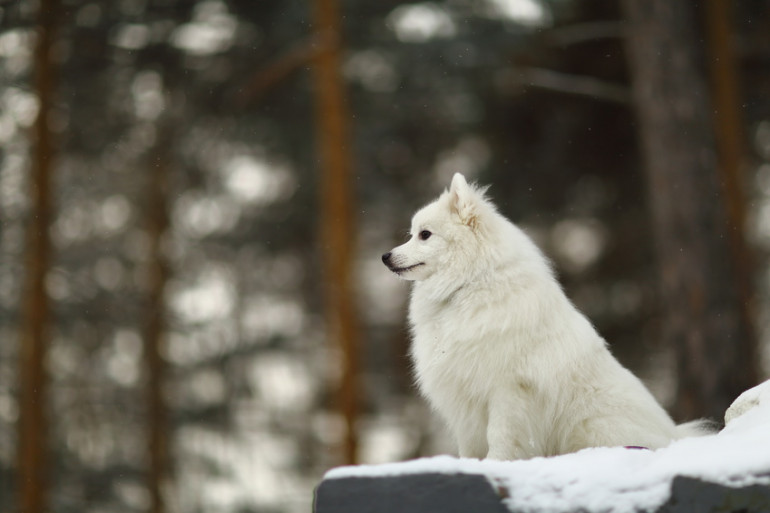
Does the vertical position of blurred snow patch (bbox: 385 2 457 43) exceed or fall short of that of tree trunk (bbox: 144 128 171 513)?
it exceeds it

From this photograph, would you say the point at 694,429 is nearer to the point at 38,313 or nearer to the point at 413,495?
the point at 413,495

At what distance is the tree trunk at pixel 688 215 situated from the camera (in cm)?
722

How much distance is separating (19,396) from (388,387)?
513 cm

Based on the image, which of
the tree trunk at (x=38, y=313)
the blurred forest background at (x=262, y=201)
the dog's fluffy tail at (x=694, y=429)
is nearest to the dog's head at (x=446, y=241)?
the dog's fluffy tail at (x=694, y=429)

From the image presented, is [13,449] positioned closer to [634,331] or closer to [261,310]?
[261,310]

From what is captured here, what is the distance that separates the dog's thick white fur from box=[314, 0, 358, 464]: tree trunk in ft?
16.2

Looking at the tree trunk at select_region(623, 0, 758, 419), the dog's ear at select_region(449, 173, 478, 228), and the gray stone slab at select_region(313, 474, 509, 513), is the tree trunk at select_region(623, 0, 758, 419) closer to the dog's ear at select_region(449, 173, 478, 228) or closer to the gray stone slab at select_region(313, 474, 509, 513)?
the dog's ear at select_region(449, 173, 478, 228)

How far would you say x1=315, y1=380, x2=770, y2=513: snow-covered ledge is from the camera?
2613mm

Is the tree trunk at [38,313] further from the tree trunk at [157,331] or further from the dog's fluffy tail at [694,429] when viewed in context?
the dog's fluffy tail at [694,429]

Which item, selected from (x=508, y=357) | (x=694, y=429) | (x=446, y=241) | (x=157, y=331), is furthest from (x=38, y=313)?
(x=694, y=429)

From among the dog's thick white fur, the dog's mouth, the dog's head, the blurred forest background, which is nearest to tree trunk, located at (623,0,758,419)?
the blurred forest background

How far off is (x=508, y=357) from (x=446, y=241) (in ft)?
2.79

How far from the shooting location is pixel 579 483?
282 cm

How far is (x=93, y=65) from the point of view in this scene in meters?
11.3
